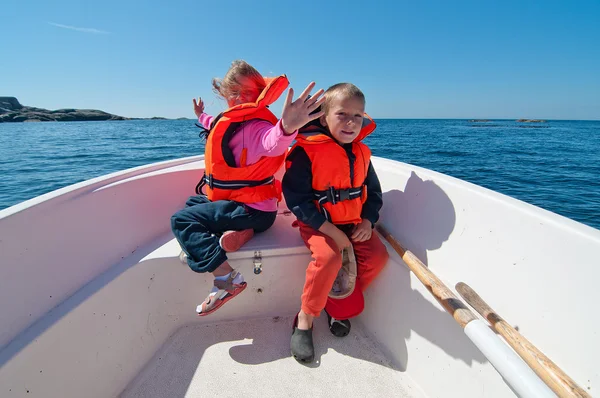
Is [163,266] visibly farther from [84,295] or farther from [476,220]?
[476,220]

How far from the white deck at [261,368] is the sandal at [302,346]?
0.13ft

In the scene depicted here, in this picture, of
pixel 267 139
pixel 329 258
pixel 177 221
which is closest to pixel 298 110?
pixel 267 139

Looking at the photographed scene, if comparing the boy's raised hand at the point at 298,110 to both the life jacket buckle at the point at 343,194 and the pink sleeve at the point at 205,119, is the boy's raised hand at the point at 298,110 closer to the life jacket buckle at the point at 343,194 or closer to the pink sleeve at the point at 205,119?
the life jacket buckle at the point at 343,194

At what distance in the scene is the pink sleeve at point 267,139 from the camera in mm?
1441

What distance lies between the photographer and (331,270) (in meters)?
1.60

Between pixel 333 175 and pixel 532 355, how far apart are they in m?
1.12

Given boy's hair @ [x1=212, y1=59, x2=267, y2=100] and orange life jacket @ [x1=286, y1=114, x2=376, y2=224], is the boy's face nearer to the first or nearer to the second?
orange life jacket @ [x1=286, y1=114, x2=376, y2=224]

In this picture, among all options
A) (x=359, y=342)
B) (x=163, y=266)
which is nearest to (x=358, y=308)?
(x=359, y=342)

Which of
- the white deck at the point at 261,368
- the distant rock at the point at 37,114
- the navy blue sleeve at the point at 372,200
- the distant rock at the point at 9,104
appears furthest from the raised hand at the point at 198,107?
the distant rock at the point at 9,104

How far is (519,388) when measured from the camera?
811 millimetres

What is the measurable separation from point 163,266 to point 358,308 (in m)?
1.15

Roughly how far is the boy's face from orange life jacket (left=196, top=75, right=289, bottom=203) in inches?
12.0

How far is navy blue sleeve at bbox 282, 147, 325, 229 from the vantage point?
1697 millimetres

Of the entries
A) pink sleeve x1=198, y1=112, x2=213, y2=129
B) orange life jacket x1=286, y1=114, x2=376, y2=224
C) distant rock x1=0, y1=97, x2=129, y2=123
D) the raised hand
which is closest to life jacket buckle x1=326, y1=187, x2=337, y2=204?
orange life jacket x1=286, y1=114, x2=376, y2=224
